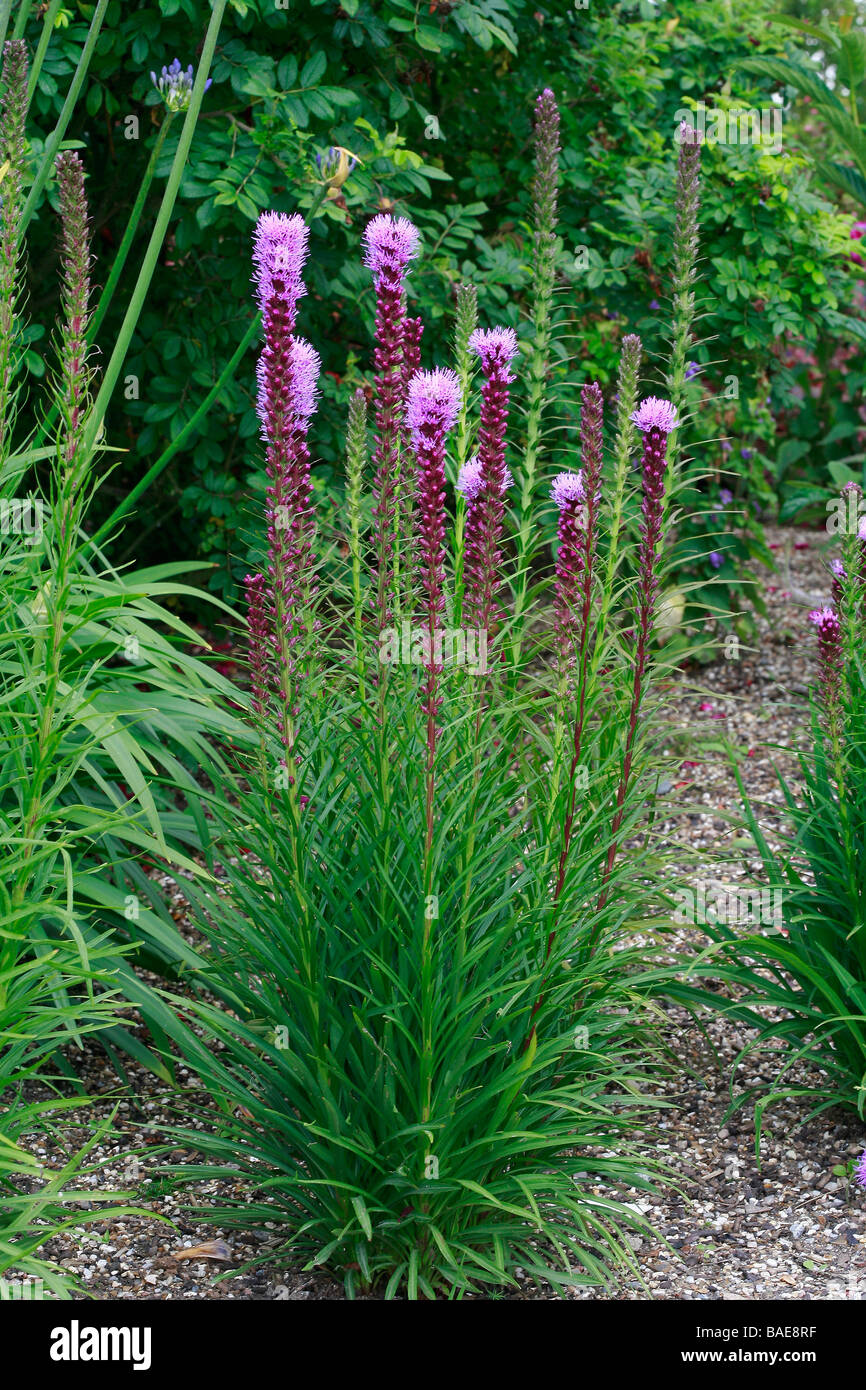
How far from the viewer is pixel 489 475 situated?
2.46 meters

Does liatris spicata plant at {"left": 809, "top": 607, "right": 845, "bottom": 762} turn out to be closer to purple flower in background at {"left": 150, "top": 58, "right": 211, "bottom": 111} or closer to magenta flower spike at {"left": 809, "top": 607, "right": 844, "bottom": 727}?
magenta flower spike at {"left": 809, "top": 607, "right": 844, "bottom": 727}

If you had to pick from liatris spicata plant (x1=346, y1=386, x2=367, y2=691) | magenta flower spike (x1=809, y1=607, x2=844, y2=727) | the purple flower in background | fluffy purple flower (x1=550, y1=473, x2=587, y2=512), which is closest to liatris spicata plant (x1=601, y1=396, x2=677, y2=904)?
fluffy purple flower (x1=550, y1=473, x2=587, y2=512)

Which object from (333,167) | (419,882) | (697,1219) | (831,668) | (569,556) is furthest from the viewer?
(333,167)

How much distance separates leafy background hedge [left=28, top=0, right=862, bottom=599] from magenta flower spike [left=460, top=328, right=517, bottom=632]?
1734 millimetres

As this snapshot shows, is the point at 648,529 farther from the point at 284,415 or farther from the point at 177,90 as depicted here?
the point at 177,90

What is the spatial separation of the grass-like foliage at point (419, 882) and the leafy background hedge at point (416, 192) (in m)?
1.71

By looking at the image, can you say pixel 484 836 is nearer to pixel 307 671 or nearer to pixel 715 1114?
pixel 307 671

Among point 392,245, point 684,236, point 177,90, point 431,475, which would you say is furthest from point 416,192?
point 431,475

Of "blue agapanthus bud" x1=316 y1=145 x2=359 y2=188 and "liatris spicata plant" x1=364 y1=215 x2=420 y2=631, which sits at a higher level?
"blue agapanthus bud" x1=316 y1=145 x2=359 y2=188

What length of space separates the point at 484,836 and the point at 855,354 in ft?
23.1

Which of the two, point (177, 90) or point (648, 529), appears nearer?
point (648, 529)

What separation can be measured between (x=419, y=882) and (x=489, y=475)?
2.54ft

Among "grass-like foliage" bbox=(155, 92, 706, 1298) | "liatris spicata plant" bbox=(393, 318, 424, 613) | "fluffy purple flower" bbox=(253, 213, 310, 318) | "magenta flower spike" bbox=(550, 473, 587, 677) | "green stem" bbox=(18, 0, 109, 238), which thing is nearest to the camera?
"fluffy purple flower" bbox=(253, 213, 310, 318)

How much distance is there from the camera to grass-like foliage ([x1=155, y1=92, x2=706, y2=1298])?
239 cm
